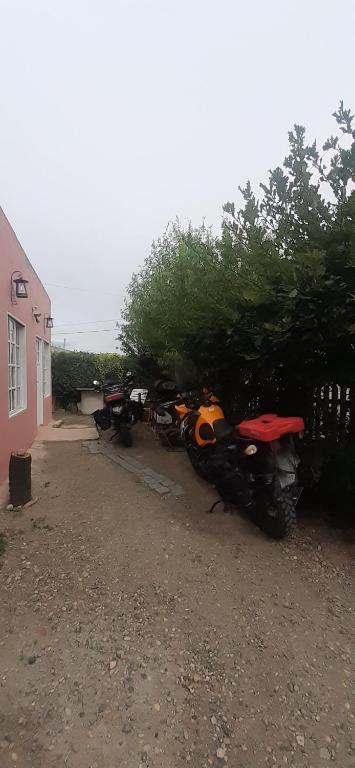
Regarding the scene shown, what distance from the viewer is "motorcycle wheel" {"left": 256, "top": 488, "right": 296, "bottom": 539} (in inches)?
119

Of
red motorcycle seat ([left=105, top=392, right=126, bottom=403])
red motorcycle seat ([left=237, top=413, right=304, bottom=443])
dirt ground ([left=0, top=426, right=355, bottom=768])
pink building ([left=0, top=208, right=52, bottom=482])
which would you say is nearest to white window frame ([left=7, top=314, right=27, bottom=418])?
pink building ([left=0, top=208, right=52, bottom=482])

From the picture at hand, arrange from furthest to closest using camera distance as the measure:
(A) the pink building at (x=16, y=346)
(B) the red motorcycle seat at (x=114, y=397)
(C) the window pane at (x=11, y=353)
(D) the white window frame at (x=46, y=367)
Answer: (D) the white window frame at (x=46, y=367) < (B) the red motorcycle seat at (x=114, y=397) < (C) the window pane at (x=11, y=353) < (A) the pink building at (x=16, y=346)

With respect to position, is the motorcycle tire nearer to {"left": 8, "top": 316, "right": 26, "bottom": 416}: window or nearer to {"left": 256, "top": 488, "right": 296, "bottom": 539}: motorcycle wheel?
{"left": 8, "top": 316, "right": 26, "bottom": 416}: window

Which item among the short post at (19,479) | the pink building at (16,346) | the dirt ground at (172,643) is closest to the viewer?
the dirt ground at (172,643)

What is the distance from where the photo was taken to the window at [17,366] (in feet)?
19.1

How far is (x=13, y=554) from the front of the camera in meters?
3.01

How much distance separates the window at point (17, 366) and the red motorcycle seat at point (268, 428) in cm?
396

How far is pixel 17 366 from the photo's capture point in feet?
20.4

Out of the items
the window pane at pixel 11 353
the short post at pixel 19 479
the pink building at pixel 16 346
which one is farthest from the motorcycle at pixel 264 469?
the window pane at pixel 11 353

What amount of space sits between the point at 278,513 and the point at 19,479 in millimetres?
2551

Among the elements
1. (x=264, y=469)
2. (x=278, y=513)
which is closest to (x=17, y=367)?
(x=264, y=469)

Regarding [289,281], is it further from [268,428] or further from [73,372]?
[73,372]

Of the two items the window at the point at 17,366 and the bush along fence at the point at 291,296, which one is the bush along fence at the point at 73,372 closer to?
the window at the point at 17,366

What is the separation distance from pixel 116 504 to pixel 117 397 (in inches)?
119
